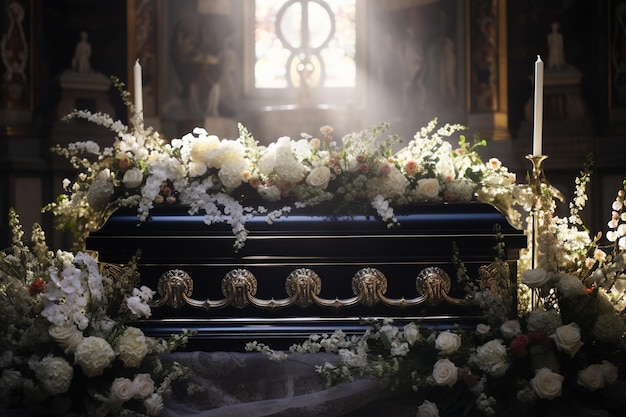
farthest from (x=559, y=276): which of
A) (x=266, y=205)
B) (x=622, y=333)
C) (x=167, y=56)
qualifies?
(x=167, y=56)

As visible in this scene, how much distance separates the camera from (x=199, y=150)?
3.20m

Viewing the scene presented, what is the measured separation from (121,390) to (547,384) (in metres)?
1.34

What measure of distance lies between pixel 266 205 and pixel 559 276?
1.10 m

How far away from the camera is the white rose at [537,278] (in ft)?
9.23

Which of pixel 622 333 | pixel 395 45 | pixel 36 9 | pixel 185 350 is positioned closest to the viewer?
pixel 622 333

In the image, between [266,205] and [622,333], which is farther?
[266,205]

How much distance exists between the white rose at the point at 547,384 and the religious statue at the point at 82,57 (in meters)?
6.64

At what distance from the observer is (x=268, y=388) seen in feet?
9.30

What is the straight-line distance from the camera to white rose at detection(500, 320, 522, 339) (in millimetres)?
2744

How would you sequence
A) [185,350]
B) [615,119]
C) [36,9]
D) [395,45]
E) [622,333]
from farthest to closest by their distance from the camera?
[395,45] → [36,9] → [615,119] → [185,350] → [622,333]

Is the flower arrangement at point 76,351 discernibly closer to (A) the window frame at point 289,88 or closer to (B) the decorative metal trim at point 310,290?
(B) the decorative metal trim at point 310,290

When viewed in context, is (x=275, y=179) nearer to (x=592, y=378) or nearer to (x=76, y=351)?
(x=76, y=351)

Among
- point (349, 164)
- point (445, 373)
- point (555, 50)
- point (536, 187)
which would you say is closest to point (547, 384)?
point (445, 373)

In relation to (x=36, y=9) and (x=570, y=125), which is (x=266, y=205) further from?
(x=36, y=9)
